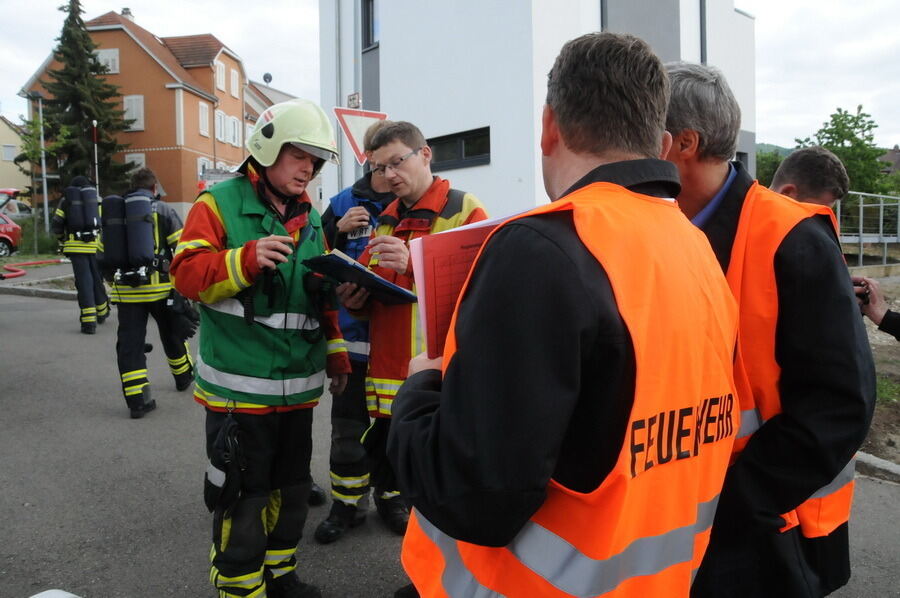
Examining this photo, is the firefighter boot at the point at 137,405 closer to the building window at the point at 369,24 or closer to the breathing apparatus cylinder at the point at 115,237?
the breathing apparatus cylinder at the point at 115,237

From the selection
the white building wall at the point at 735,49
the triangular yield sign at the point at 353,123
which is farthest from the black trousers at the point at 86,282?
the white building wall at the point at 735,49

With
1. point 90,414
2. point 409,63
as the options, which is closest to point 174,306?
point 90,414

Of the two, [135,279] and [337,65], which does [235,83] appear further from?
[135,279]

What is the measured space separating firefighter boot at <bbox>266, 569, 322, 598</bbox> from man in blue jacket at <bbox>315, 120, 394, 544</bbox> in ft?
2.07

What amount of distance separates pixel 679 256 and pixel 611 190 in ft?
0.59

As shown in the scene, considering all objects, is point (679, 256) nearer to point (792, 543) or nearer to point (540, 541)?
point (540, 541)

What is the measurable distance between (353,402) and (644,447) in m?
2.95

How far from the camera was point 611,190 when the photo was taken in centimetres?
129

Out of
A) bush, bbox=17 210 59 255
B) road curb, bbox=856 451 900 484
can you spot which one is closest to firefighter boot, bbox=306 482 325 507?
road curb, bbox=856 451 900 484

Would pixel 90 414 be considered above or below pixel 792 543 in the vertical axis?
below

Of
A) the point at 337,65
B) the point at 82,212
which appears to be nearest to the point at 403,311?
the point at 82,212

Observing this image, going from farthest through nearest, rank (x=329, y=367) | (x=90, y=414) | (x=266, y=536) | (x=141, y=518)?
1. (x=90, y=414)
2. (x=141, y=518)
3. (x=329, y=367)
4. (x=266, y=536)

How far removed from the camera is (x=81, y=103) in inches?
1385

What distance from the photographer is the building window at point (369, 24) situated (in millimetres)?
15148
